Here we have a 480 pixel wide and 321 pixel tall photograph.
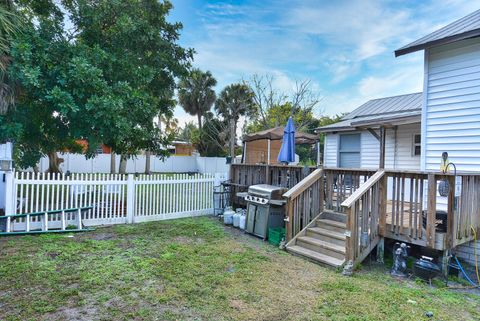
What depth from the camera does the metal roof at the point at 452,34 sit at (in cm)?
483

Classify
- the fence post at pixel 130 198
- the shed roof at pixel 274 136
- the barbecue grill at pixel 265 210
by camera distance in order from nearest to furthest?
the barbecue grill at pixel 265 210
the fence post at pixel 130 198
the shed roof at pixel 274 136

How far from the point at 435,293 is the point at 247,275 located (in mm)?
2485

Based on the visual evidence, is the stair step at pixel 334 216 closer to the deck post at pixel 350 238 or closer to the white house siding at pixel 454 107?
the deck post at pixel 350 238

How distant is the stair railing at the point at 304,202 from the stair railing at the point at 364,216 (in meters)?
1.12

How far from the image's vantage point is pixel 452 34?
5023 mm

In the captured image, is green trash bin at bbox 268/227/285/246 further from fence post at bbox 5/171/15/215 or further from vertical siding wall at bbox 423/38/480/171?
fence post at bbox 5/171/15/215

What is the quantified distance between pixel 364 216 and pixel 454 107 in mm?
2833

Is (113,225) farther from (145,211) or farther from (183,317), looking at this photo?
(183,317)

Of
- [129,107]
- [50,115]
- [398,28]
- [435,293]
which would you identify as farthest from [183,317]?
[398,28]

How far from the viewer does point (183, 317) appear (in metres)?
2.77

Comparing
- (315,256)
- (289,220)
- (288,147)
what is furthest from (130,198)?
(315,256)

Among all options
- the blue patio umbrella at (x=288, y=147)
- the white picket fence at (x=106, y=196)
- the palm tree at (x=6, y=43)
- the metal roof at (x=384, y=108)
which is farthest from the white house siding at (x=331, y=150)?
the palm tree at (x=6, y=43)

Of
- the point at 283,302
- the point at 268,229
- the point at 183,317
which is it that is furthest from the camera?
the point at 268,229

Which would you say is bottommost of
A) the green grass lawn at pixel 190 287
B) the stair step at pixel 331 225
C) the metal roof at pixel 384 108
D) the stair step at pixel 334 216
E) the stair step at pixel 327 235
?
the green grass lawn at pixel 190 287
